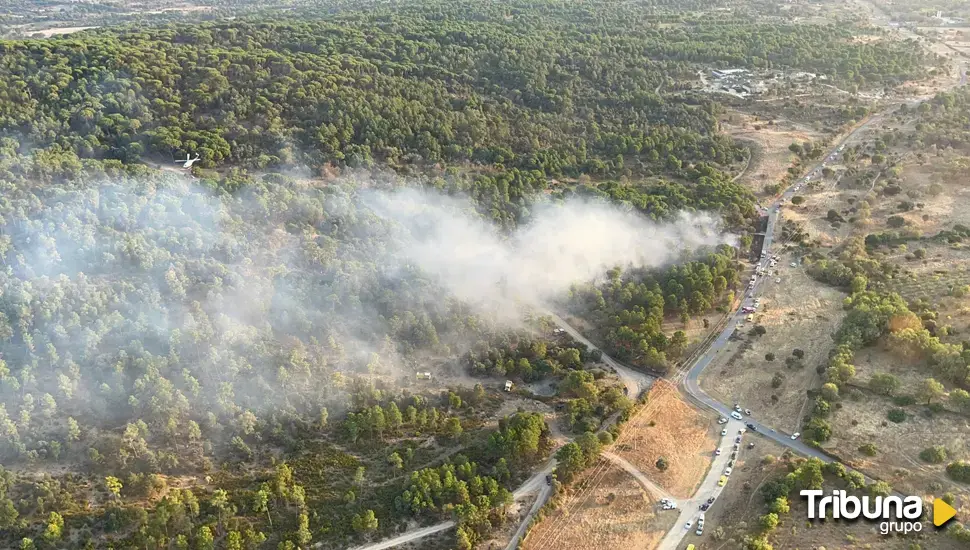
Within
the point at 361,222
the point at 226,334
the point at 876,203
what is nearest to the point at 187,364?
the point at 226,334

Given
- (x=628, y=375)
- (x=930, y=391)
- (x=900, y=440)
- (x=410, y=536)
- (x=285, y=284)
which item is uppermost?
(x=285, y=284)

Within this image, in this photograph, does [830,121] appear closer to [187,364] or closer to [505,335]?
[505,335]

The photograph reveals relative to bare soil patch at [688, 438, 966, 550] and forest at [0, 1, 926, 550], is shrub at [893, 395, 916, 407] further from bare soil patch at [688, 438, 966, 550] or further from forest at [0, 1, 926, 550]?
forest at [0, 1, 926, 550]

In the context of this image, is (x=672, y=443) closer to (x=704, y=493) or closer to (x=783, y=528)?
(x=704, y=493)

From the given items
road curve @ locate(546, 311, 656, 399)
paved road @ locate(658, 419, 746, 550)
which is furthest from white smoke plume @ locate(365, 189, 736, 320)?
paved road @ locate(658, 419, 746, 550)

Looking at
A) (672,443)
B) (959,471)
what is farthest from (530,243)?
(959,471)

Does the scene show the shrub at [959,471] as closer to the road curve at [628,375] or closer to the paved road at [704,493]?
the paved road at [704,493]

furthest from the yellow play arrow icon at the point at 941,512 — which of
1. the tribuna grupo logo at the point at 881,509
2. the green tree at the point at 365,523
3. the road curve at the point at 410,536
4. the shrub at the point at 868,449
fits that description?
the green tree at the point at 365,523
